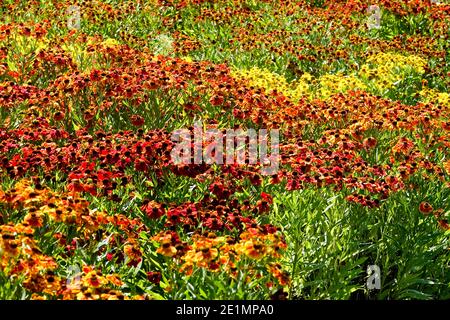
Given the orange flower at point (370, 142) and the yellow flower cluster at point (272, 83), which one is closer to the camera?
the orange flower at point (370, 142)

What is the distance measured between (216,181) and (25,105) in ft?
8.30

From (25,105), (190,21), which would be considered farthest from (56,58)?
(190,21)

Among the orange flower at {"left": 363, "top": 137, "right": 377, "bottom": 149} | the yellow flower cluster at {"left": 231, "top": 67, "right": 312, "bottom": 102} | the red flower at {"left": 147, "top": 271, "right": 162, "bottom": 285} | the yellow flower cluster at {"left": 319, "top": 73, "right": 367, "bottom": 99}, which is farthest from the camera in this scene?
the yellow flower cluster at {"left": 319, "top": 73, "right": 367, "bottom": 99}

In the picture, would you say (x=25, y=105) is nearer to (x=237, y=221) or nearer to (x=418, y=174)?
(x=237, y=221)

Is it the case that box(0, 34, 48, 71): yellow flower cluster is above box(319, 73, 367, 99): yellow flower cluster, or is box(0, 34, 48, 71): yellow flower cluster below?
above

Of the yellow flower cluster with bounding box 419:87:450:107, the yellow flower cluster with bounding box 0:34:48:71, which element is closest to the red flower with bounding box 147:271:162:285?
the yellow flower cluster with bounding box 0:34:48:71

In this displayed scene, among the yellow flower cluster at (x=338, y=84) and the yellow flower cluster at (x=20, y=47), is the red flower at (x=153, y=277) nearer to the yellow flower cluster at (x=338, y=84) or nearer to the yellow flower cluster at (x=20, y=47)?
the yellow flower cluster at (x=20, y=47)

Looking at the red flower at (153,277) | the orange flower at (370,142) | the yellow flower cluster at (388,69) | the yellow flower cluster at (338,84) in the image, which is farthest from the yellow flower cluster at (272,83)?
the red flower at (153,277)

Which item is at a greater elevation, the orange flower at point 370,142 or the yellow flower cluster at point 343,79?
the orange flower at point 370,142

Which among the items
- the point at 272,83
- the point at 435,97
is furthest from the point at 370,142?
the point at 435,97

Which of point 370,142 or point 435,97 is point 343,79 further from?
point 370,142

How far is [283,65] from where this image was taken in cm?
985

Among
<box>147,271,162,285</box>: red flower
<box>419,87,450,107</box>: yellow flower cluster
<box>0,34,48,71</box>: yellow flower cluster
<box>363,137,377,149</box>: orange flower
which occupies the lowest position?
<box>419,87,450,107</box>: yellow flower cluster

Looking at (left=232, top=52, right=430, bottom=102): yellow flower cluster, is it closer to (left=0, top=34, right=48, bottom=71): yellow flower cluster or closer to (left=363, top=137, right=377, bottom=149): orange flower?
(left=363, top=137, right=377, bottom=149): orange flower
